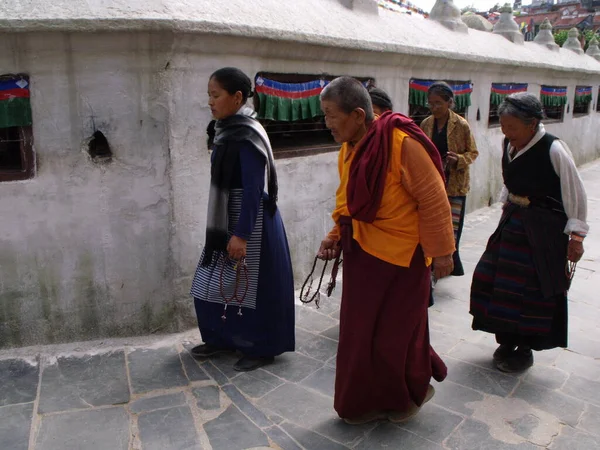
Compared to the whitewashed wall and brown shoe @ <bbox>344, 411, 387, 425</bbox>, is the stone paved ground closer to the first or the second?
brown shoe @ <bbox>344, 411, 387, 425</bbox>

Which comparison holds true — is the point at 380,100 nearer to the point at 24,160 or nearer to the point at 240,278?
the point at 240,278

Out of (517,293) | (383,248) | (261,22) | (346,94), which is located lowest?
(517,293)

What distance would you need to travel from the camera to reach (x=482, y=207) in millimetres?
9000

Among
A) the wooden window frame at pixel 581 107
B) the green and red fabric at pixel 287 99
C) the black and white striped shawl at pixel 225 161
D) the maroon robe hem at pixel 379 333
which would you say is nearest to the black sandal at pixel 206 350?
the black and white striped shawl at pixel 225 161

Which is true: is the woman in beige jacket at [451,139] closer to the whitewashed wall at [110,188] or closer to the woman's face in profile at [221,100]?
the whitewashed wall at [110,188]

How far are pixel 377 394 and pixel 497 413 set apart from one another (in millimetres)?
750

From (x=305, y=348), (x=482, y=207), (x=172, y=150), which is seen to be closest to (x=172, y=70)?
(x=172, y=150)

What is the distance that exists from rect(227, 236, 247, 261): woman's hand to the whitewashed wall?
2.89ft

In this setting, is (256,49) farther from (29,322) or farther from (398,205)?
(29,322)

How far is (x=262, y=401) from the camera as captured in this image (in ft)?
10.8

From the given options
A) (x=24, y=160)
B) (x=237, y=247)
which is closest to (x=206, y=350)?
(x=237, y=247)

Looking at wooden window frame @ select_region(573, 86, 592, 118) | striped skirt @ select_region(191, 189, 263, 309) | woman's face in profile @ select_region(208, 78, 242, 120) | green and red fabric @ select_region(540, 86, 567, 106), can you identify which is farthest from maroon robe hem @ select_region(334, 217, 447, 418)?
wooden window frame @ select_region(573, 86, 592, 118)

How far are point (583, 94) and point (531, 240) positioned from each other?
37.8 feet

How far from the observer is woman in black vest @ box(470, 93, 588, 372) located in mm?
3279
